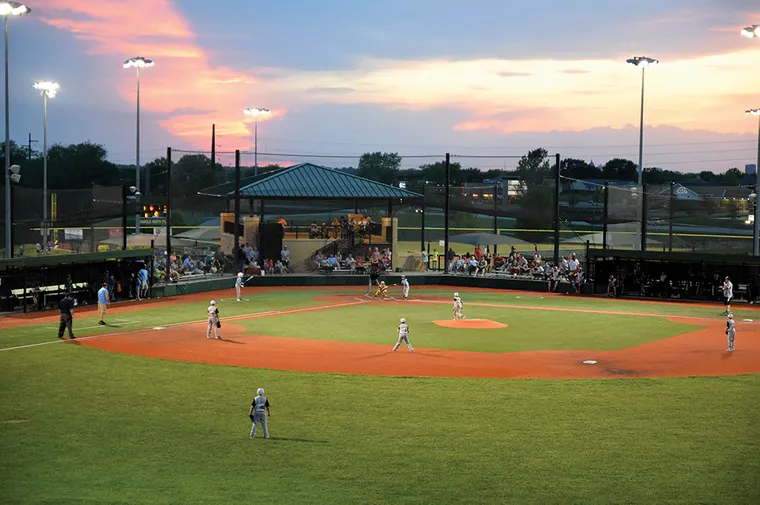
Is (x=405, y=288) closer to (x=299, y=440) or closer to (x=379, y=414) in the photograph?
(x=379, y=414)

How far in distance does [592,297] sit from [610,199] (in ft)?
37.3

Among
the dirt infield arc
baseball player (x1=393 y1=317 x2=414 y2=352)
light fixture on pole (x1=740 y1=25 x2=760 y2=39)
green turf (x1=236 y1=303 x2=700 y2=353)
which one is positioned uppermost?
light fixture on pole (x1=740 y1=25 x2=760 y2=39)

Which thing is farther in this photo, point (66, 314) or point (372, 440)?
point (66, 314)

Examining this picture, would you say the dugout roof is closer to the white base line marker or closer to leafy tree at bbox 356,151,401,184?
the white base line marker

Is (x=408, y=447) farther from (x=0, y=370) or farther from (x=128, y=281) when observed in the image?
(x=128, y=281)

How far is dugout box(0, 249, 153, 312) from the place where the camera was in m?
35.6

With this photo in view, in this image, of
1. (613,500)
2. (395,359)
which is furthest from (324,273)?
(613,500)

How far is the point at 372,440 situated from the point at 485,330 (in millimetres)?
17132

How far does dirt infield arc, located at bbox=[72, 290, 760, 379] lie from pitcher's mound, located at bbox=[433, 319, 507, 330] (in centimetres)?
614

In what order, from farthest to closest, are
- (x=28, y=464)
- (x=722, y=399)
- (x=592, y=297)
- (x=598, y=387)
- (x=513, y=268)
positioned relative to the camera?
(x=513, y=268)
(x=592, y=297)
(x=598, y=387)
(x=722, y=399)
(x=28, y=464)

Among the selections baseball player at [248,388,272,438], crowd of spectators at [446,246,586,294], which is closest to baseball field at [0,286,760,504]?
baseball player at [248,388,272,438]

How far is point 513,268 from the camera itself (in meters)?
53.6

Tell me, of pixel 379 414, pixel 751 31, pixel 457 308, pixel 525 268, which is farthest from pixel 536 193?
pixel 379 414

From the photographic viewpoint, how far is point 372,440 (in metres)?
16.5
